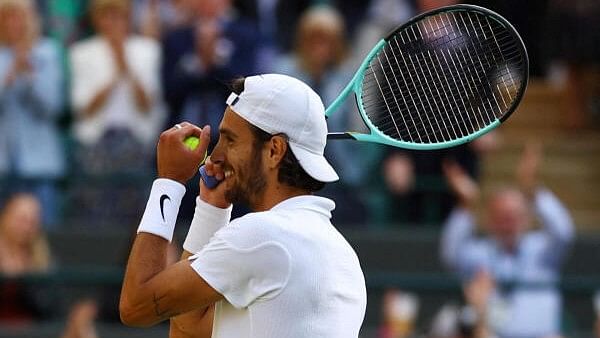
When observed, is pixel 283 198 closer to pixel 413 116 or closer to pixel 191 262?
pixel 191 262

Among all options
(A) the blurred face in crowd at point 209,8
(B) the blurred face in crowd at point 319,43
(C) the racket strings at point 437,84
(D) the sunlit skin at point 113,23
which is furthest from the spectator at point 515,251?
(C) the racket strings at point 437,84

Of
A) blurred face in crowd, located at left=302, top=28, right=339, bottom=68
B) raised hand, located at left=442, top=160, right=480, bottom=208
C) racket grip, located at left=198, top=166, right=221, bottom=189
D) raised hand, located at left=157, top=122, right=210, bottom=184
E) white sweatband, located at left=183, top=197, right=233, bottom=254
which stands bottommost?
Answer: raised hand, located at left=442, top=160, right=480, bottom=208

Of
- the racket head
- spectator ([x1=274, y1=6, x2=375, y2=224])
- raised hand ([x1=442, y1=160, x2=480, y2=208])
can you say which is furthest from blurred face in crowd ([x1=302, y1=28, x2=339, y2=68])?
the racket head


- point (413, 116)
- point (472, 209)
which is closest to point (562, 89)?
point (472, 209)

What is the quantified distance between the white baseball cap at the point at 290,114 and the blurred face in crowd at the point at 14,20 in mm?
4857

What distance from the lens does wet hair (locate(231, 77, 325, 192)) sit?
3.96m

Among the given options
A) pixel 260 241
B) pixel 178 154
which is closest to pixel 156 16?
pixel 178 154

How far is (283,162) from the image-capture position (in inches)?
156

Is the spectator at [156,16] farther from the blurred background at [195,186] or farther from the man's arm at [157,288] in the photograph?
the man's arm at [157,288]

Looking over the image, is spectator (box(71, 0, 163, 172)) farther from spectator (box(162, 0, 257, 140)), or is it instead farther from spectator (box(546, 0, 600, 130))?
spectator (box(546, 0, 600, 130))

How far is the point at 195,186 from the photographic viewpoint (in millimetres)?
8227

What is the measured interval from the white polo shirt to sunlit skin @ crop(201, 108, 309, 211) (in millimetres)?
77

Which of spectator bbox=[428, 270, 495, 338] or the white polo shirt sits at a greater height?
the white polo shirt

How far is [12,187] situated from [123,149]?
2.20 feet
